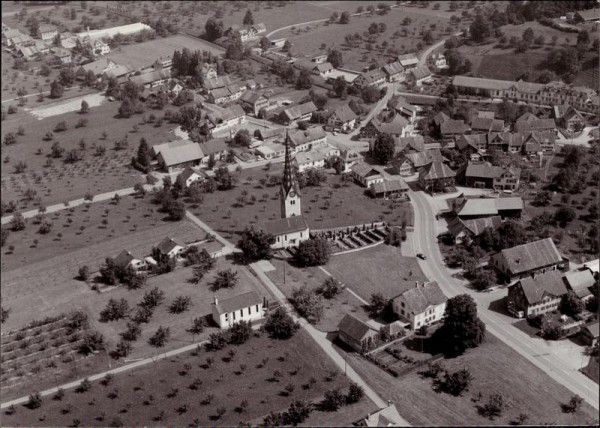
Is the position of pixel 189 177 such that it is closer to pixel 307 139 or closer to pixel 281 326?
pixel 307 139

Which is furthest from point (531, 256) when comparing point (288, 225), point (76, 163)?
point (76, 163)

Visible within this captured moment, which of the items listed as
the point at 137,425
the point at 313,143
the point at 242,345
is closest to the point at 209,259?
the point at 242,345

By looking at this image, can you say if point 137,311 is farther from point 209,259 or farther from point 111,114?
point 111,114

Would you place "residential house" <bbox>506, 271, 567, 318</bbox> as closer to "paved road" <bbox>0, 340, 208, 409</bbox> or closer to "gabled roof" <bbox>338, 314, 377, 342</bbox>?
"gabled roof" <bbox>338, 314, 377, 342</bbox>

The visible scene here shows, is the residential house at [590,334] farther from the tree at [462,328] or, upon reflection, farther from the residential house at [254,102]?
the residential house at [254,102]

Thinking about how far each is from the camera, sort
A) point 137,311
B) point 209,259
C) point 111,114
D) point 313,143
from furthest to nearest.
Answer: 1. point 111,114
2. point 313,143
3. point 209,259
4. point 137,311

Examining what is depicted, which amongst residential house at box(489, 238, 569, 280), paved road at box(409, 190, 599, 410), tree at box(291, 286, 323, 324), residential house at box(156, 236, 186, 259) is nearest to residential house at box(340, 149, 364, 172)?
paved road at box(409, 190, 599, 410)
